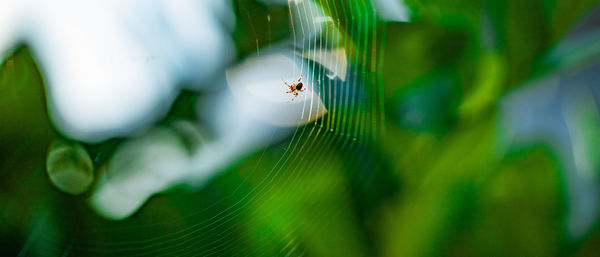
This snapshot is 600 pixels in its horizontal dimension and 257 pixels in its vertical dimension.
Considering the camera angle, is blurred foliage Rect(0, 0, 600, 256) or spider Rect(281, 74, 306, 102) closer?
blurred foliage Rect(0, 0, 600, 256)

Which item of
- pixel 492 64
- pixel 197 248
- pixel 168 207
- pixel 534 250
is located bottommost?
pixel 197 248

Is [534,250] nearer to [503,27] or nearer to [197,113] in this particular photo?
[503,27]

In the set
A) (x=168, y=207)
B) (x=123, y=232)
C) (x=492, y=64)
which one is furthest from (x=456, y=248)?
(x=123, y=232)

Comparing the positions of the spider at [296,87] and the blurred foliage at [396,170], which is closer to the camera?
the blurred foliage at [396,170]

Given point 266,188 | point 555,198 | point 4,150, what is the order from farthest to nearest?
1. point 4,150
2. point 266,188
3. point 555,198

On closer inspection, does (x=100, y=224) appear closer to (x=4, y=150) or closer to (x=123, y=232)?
(x=123, y=232)

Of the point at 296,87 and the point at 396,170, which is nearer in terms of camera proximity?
the point at 396,170

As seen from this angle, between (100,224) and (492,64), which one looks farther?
(100,224)

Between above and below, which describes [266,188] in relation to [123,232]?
above

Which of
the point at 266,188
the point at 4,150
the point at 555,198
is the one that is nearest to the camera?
the point at 555,198
